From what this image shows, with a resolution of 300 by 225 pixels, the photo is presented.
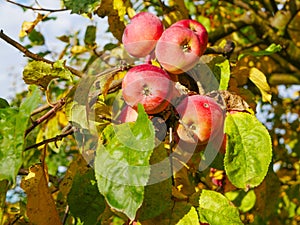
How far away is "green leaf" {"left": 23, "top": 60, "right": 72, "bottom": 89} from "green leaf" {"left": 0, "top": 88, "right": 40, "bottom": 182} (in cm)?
19

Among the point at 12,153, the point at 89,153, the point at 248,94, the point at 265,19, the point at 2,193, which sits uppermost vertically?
the point at 12,153

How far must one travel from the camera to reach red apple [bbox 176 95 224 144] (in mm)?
848

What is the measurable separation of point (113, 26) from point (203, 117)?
418 mm

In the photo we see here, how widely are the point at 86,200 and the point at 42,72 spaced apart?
239mm

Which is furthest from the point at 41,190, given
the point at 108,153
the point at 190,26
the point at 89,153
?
the point at 190,26

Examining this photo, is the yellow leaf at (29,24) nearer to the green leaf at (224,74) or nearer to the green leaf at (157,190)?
the green leaf at (224,74)

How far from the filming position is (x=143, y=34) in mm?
959

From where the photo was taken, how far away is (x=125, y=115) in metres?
0.89

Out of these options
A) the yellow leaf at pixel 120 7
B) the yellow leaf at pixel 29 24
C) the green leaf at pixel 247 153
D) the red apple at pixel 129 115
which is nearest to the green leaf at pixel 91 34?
the yellow leaf at pixel 29 24

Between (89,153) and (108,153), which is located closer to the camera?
(108,153)

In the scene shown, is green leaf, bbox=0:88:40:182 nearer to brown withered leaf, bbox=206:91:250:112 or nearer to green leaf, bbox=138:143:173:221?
green leaf, bbox=138:143:173:221

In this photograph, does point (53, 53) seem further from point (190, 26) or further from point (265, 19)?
point (190, 26)

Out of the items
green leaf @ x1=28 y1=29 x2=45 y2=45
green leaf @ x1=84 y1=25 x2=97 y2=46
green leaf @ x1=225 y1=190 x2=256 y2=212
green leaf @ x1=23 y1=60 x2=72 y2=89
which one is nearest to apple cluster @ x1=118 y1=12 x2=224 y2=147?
green leaf @ x1=23 y1=60 x2=72 y2=89

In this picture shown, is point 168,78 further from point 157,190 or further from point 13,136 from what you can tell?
point 13,136
